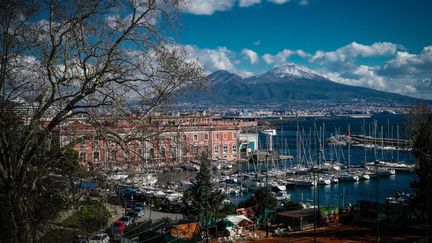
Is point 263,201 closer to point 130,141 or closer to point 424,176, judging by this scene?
point 424,176

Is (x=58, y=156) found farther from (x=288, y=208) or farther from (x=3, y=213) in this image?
(x=288, y=208)

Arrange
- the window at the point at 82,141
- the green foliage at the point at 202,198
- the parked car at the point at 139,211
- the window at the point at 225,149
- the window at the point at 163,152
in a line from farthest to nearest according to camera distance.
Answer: the window at the point at 225,149
the parked car at the point at 139,211
the green foliage at the point at 202,198
the window at the point at 163,152
the window at the point at 82,141

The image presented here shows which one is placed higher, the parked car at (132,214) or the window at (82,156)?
the window at (82,156)

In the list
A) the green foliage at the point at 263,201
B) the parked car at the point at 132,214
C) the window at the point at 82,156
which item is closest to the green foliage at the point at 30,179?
the window at the point at 82,156

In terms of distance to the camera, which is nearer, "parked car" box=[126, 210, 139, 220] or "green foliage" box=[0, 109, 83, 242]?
"green foliage" box=[0, 109, 83, 242]

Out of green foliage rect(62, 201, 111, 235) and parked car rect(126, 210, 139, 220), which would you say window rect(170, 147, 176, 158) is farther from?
parked car rect(126, 210, 139, 220)

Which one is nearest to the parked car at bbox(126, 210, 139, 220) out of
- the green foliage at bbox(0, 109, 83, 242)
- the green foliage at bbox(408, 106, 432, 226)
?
the green foliage at bbox(408, 106, 432, 226)

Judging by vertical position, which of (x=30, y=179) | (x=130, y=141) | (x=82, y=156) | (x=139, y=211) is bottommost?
(x=139, y=211)

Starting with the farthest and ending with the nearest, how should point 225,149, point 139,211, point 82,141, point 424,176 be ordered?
point 225,149
point 139,211
point 424,176
point 82,141

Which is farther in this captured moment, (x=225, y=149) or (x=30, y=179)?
(x=225, y=149)

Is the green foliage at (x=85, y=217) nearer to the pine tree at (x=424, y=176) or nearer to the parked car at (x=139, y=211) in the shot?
the pine tree at (x=424, y=176)

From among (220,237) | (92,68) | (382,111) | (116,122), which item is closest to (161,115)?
(116,122)

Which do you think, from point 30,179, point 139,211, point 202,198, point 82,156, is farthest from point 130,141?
point 139,211

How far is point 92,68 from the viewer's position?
3.16 m
